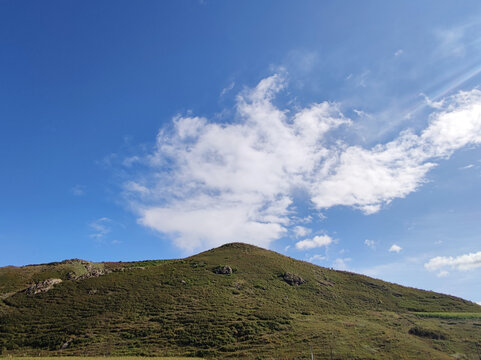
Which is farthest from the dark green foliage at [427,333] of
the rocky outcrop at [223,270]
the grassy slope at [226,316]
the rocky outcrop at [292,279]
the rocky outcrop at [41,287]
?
the rocky outcrop at [41,287]

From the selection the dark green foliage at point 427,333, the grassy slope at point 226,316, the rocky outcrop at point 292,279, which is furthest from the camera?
the rocky outcrop at point 292,279

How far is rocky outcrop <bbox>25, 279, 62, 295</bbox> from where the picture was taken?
225ft

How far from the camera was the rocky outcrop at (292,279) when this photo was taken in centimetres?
8569

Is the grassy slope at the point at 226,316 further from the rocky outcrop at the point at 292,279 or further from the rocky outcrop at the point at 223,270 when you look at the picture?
the rocky outcrop at the point at 292,279

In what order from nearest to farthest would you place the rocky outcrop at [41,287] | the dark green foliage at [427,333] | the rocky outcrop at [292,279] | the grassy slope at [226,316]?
1. the grassy slope at [226,316]
2. the dark green foliage at [427,333]
3. the rocky outcrop at [41,287]
4. the rocky outcrop at [292,279]

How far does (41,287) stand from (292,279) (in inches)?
2490

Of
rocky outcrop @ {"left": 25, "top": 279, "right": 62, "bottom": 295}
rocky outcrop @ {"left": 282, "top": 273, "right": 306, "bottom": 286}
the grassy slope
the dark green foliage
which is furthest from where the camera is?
rocky outcrop @ {"left": 282, "top": 273, "right": 306, "bottom": 286}

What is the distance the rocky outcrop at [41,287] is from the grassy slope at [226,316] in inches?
72.3

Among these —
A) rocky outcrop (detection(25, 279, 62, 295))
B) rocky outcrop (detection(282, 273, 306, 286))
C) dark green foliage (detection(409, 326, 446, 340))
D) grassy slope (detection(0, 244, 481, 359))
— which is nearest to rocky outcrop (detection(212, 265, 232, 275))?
grassy slope (detection(0, 244, 481, 359))

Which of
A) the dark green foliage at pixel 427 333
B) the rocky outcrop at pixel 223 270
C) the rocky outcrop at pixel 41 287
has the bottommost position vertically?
the dark green foliage at pixel 427 333

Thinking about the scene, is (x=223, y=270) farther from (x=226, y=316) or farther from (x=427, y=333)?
(x=427, y=333)

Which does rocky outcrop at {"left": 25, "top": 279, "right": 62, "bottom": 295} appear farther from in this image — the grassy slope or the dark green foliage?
the dark green foliage

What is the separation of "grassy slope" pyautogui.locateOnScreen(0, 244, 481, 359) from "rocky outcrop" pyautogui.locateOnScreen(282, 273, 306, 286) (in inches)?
74.6

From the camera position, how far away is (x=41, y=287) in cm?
7044
